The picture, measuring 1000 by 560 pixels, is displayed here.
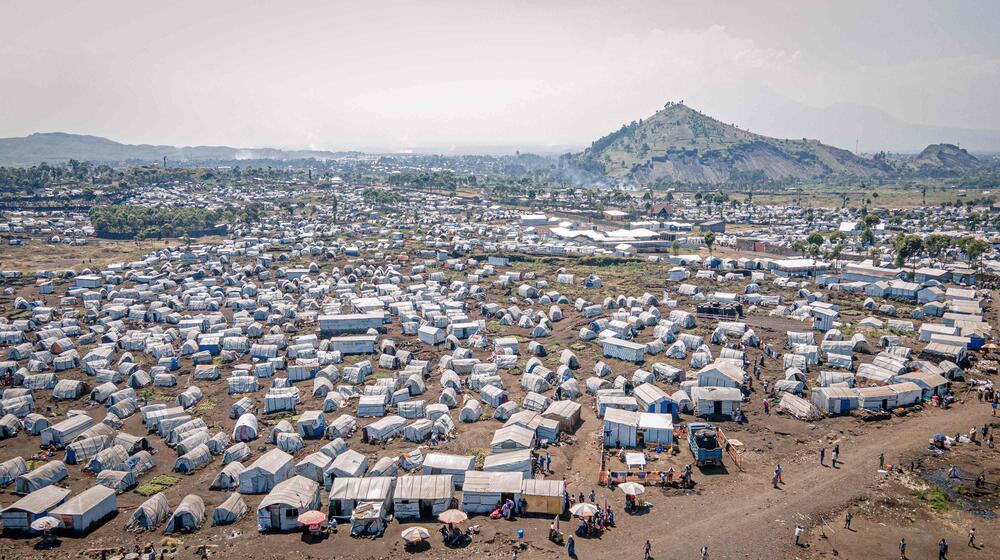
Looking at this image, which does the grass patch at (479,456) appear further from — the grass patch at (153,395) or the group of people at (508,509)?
the grass patch at (153,395)

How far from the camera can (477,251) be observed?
79.5 meters

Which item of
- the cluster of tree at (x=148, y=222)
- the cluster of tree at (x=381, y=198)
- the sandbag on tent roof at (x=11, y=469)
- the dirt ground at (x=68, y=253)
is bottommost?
the sandbag on tent roof at (x=11, y=469)

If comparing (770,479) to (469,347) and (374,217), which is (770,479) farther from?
(374,217)

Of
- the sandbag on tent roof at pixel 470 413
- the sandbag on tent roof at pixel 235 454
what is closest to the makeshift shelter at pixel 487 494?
the sandbag on tent roof at pixel 470 413

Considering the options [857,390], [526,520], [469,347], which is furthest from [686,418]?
[469,347]

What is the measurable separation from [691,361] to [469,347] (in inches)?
622

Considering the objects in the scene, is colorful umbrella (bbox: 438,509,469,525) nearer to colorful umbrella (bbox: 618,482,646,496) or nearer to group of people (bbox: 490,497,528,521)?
group of people (bbox: 490,497,528,521)

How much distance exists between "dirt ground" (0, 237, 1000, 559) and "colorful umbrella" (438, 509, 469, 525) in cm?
77

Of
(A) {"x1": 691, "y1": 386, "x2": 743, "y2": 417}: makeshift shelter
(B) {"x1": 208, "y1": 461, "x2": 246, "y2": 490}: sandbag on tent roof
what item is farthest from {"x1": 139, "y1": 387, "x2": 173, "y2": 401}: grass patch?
(A) {"x1": 691, "y1": 386, "x2": 743, "y2": 417}: makeshift shelter

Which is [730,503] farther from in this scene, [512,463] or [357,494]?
[357,494]

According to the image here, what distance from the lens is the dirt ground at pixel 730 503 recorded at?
2059 centimetres

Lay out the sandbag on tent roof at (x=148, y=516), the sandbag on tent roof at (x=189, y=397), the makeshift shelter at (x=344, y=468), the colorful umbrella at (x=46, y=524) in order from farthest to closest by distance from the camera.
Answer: the sandbag on tent roof at (x=189, y=397) < the makeshift shelter at (x=344, y=468) < the sandbag on tent roof at (x=148, y=516) < the colorful umbrella at (x=46, y=524)

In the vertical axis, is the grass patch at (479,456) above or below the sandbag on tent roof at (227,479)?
above

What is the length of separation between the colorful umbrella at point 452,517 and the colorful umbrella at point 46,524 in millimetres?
14403
